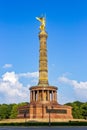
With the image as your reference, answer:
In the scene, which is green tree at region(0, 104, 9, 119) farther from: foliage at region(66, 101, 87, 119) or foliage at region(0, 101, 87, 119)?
foliage at region(66, 101, 87, 119)

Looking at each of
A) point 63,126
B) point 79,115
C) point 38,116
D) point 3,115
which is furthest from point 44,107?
point 3,115

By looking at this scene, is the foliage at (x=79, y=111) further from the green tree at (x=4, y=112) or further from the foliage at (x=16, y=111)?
the green tree at (x=4, y=112)

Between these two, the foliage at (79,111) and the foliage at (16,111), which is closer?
the foliage at (16,111)

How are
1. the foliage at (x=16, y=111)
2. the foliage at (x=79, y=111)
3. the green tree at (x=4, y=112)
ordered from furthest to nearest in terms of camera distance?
1. the green tree at (x=4, y=112)
2. the foliage at (x=79, y=111)
3. the foliage at (x=16, y=111)

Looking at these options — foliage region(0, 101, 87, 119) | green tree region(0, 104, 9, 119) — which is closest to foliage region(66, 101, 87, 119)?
foliage region(0, 101, 87, 119)

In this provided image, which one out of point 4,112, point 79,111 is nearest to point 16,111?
point 4,112

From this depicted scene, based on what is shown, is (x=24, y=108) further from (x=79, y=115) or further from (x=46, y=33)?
(x=79, y=115)

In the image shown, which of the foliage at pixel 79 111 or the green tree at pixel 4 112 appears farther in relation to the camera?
the green tree at pixel 4 112

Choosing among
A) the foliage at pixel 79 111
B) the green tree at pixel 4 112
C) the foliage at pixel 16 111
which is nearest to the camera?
the foliage at pixel 16 111

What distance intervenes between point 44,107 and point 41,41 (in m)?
16.7

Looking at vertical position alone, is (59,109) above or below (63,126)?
above

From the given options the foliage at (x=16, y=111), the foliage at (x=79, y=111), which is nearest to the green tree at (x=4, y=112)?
the foliage at (x=16, y=111)

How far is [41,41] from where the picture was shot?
76.8m

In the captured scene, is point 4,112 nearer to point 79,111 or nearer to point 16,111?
point 16,111
